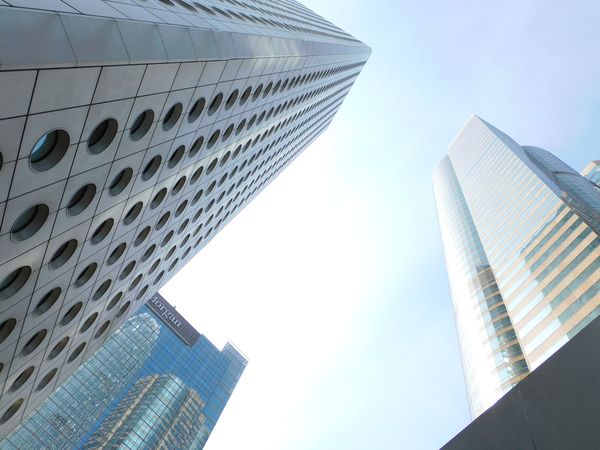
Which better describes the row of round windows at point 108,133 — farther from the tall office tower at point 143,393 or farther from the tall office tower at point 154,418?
the tall office tower at point 154,418

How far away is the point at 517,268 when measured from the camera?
54750 mm

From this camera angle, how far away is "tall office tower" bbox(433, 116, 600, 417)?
42.6 meters

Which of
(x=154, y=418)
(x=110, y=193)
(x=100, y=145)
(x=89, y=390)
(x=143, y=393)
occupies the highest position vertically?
(x=100, y=145)

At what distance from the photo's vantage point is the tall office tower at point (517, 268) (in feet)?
140

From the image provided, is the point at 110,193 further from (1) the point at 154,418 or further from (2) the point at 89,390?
(1) the point at 154,418

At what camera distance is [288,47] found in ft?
86.0

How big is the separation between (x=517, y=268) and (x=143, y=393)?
79814 mm

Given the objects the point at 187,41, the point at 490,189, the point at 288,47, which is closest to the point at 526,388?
the point at 187,41

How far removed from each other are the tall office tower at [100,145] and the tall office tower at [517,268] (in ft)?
120

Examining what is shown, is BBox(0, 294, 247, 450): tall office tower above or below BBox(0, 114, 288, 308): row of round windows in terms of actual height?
below

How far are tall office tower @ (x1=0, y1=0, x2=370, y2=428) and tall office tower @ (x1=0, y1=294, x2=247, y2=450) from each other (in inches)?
2186

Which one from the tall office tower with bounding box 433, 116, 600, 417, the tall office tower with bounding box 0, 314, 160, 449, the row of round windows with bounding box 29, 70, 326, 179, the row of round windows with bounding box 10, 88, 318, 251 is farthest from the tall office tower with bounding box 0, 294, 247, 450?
the row of round windows with bounding box 29, 70, 326, 179

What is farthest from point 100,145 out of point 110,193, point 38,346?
point 38,346

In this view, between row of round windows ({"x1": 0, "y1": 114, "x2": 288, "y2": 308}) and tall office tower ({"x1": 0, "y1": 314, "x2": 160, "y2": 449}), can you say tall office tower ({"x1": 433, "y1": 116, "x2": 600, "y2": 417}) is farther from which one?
tall office tower ({"x1": 0, "y1": 314, "x2": 160, "y2": 449})
